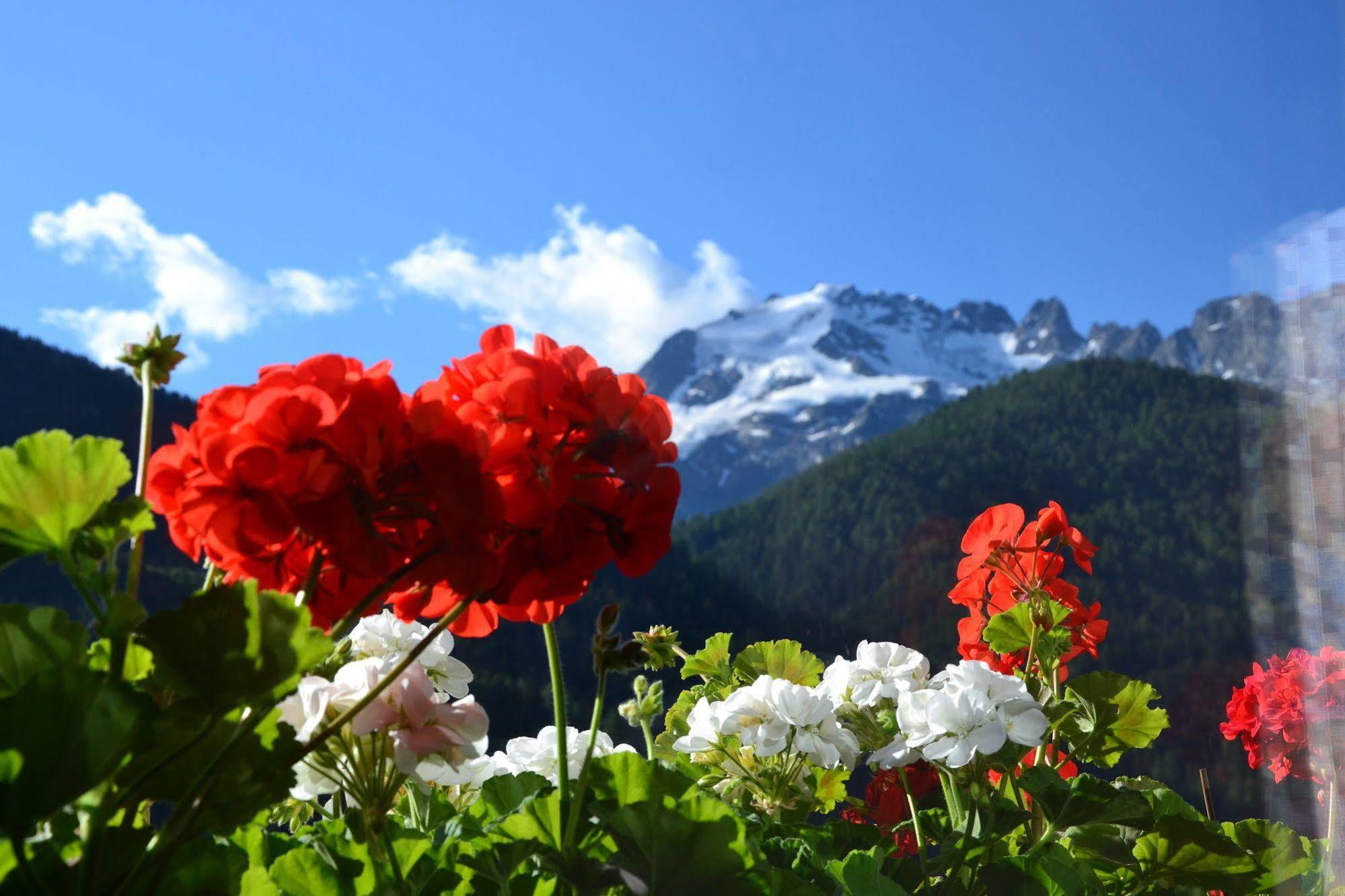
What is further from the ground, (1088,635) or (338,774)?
(1088,635)

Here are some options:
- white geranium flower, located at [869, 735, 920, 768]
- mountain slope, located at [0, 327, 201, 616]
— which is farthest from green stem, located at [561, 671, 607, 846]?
mountain slope, located at [0, 327, 201, 616]

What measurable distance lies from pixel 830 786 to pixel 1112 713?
345mm

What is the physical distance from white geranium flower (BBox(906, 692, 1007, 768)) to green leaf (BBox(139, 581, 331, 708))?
2.14 feet

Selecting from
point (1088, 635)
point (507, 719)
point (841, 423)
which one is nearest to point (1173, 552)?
→ point (507, 719)

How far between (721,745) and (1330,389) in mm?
731

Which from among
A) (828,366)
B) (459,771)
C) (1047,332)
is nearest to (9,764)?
(459,771)

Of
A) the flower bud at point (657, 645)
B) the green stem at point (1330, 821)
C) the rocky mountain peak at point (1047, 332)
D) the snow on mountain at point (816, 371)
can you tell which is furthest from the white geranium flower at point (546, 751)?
the rocky mountain peak at point (1047, 332)

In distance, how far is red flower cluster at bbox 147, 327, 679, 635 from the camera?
1.83ft

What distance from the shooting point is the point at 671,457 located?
0.69 metres

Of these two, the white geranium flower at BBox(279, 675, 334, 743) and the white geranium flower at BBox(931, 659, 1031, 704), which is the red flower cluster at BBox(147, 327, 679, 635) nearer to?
the white geranium flower at BBox(279, 675, 334, 743)

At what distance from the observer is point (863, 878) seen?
2.70ft

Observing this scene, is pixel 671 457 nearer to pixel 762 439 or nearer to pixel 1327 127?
pixel 1327 127

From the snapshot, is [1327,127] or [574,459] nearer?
[574,459]

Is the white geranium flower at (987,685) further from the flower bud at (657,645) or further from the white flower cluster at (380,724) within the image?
the white flower cluster at (380,724)
